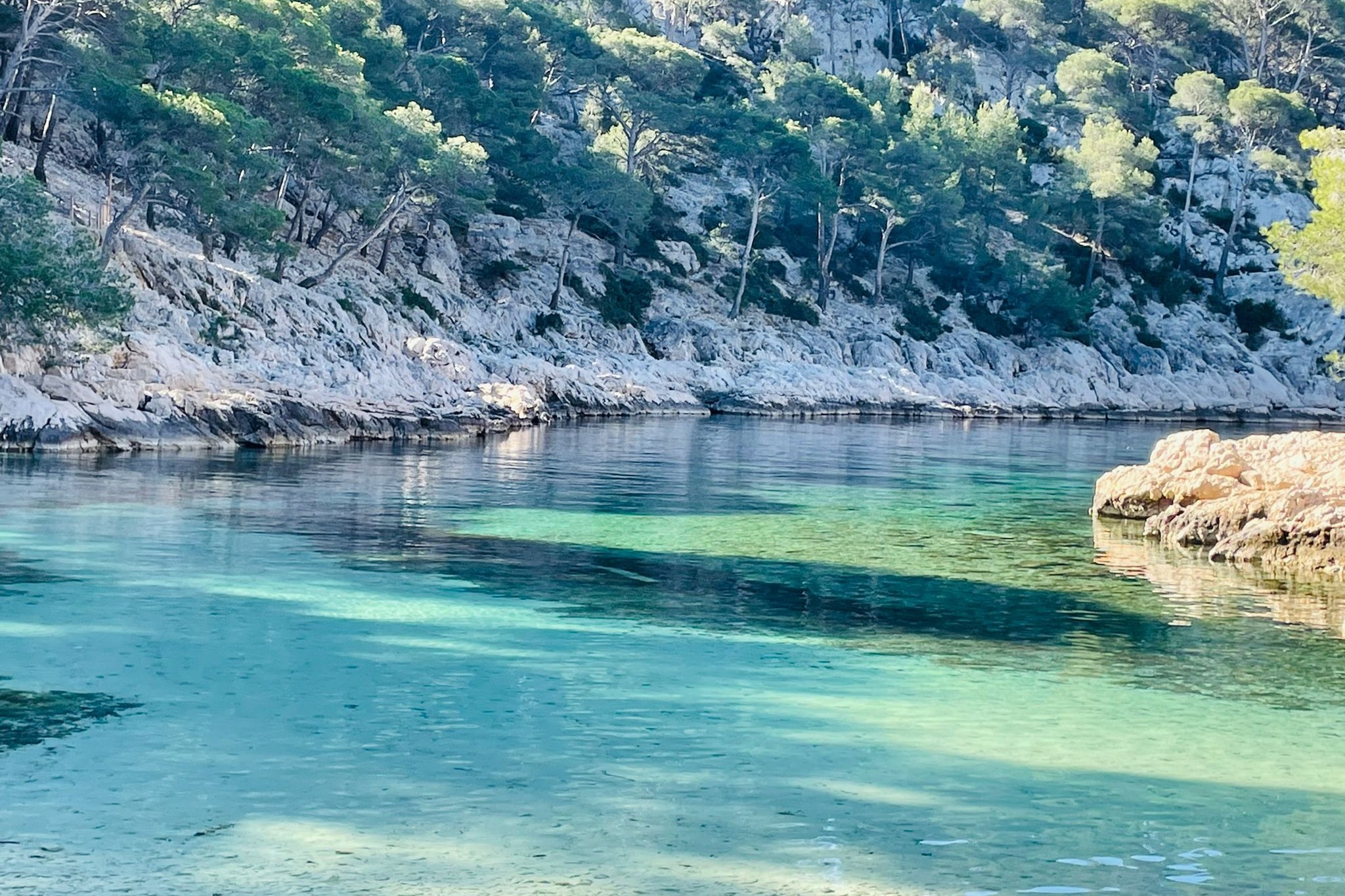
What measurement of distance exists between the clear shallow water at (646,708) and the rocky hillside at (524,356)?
12.1 meters

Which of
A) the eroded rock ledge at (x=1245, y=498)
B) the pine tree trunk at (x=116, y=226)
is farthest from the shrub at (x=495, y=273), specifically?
the eroded rock ledge at (x=1245, y=498)

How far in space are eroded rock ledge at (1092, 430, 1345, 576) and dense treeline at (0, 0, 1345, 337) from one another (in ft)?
32.4

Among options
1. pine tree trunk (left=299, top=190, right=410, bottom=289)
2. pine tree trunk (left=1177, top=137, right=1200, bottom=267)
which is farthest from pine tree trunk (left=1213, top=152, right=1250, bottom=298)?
pine tree trunk (left=299, top=190, right=410, bottom=289)

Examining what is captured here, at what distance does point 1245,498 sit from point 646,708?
44.4 feet

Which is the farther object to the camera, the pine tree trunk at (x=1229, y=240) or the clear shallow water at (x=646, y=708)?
the pine tree trunk at (x=1229, y=240)

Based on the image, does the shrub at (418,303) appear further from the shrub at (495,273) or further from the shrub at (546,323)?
the shrub at (495,273)

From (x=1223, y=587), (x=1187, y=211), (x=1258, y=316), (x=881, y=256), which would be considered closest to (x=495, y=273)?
(x=881, y=256)

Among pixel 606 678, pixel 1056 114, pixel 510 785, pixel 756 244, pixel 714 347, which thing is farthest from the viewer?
pixel 1056 114

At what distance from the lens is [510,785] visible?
866 centimetres

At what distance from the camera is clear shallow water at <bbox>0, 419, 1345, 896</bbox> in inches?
293

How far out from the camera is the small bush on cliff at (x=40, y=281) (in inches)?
1190

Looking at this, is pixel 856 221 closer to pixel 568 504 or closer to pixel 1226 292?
pixel 1226 292

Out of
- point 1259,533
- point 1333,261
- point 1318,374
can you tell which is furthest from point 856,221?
point 1259,533

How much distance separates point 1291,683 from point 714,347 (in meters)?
58.4
